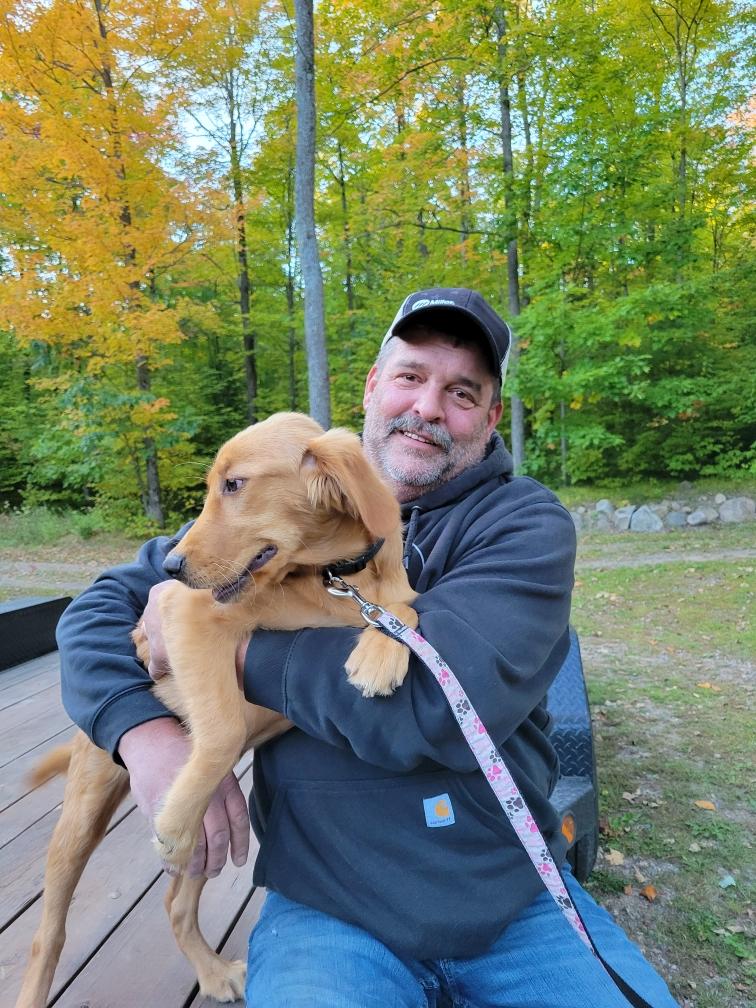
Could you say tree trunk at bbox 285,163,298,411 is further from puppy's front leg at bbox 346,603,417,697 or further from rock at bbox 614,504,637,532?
puppy's front leg at bbox 346,603,417,697

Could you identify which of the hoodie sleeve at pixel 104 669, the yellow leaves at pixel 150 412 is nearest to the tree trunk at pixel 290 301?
the yellow leaves at pixel 150 412

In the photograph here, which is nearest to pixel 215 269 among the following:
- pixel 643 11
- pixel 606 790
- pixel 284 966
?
pixel 643 11

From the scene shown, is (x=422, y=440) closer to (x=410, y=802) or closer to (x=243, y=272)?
(x=410, y=802)

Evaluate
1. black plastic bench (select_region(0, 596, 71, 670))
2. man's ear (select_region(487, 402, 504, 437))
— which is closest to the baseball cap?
man's ear (select_region(487, 402, 504, 437))

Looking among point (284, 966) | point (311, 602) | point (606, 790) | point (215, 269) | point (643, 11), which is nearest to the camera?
point (284, 966)

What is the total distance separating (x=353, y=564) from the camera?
1.81 m

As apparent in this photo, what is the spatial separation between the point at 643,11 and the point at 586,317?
6.42m

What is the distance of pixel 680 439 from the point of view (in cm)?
1341

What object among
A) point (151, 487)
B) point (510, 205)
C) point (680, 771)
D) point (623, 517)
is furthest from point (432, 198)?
point (680, 771)

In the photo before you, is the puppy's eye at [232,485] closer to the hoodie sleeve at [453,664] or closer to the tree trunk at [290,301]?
the hoodie sleeve at [453,664]

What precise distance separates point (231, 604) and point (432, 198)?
12.1 metres

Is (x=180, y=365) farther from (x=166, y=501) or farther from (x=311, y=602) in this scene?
(x=311, y=602)

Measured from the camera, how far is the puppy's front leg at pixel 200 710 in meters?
1.55

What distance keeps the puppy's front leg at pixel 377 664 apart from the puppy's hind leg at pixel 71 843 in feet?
2.82
